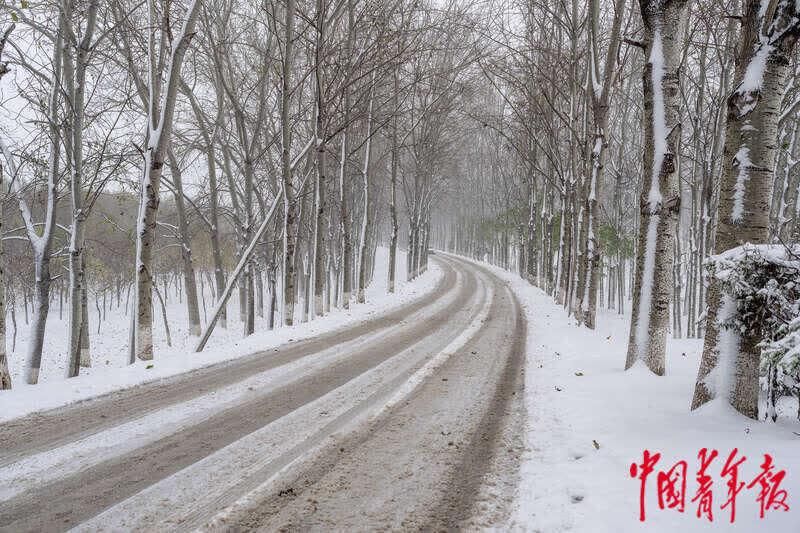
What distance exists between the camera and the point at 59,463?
3.70m

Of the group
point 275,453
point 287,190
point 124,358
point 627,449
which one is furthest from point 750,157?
point 124,358

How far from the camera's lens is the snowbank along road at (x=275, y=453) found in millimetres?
3102

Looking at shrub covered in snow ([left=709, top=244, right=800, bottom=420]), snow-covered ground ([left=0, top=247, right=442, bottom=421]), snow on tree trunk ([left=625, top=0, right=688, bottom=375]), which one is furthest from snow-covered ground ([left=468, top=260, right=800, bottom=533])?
snow-covered ground ([left=0, top=247, right=442, bottom=421])

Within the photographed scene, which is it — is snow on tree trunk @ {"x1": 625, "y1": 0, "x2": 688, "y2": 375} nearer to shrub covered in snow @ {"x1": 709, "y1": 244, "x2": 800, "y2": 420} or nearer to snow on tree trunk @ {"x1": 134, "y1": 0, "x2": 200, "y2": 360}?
shrub covered in snow @ {"x1": 709, "y1": 244, "x2": 800, "y2": 420}

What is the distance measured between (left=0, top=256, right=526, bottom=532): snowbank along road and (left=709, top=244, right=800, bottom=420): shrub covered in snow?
2313mm

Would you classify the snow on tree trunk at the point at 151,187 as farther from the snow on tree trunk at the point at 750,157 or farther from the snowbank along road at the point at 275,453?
the snow on tree trunk at the point at 750,157

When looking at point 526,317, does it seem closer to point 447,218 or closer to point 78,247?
point 78,247

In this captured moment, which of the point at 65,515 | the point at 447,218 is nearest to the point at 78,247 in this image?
the point at 65,515

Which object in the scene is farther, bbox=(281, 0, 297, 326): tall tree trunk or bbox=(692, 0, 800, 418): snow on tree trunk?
bbox=(281, 0, 297, 326): tall tree trunk

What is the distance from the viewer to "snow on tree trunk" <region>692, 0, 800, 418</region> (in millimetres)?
4031

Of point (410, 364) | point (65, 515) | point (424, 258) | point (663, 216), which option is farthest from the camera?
point (424, 258)

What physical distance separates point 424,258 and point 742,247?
114 ft

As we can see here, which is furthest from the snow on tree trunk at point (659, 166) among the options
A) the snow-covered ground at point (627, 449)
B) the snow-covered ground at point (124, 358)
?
the snow-covered ground at point (124, 358)

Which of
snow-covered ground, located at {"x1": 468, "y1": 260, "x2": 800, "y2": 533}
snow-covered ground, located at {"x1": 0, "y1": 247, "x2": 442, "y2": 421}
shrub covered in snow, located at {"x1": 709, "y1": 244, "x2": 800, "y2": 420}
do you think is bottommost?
snow-covered ground, located at {"x1": 0, "y1": 247, "x2": 442, "y2": 421}
